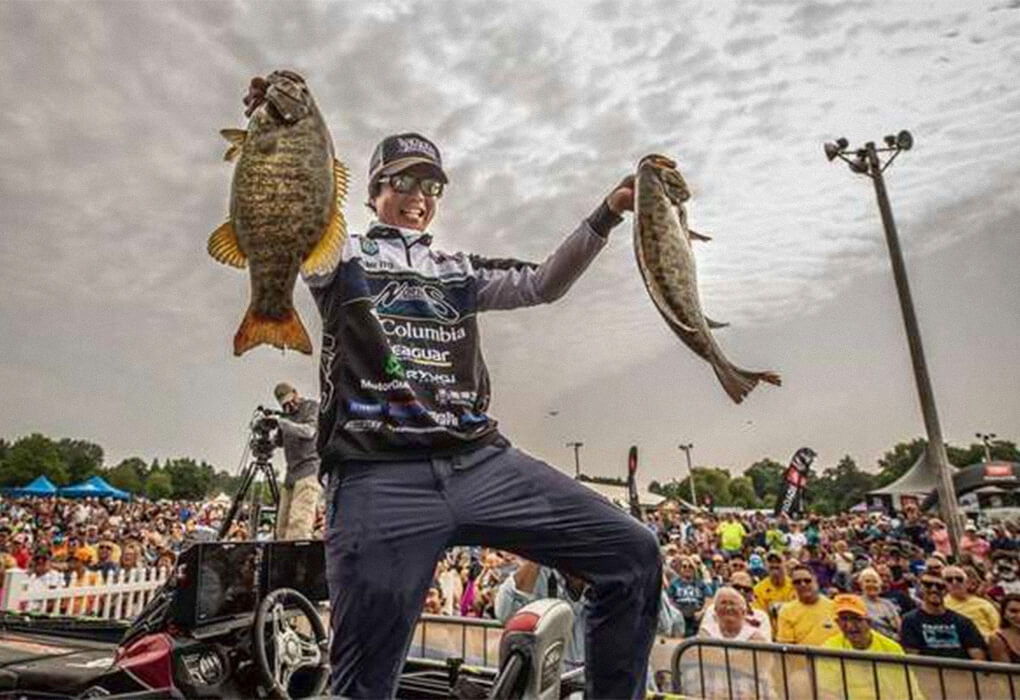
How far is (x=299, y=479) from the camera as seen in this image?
7348mm

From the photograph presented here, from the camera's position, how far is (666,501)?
144 ft

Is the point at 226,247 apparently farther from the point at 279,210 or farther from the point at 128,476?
the point at 128,476

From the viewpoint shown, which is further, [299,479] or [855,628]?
[299,479]

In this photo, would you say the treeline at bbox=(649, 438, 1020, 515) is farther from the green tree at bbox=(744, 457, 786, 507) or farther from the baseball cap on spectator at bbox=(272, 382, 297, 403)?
the baseball cap on spectator at bbox=(272, 382, 297, 403)

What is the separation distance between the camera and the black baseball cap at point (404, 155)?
98.9 inches

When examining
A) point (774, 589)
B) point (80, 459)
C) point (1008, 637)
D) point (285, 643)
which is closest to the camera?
point (285, 643)

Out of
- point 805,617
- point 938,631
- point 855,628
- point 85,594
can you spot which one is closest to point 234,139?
point 855,628

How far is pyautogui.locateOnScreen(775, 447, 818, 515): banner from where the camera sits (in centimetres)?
1684

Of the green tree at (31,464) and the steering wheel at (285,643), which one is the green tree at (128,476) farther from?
the steering wheel at (285,643)

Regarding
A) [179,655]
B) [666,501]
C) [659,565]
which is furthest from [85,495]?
[659,565]

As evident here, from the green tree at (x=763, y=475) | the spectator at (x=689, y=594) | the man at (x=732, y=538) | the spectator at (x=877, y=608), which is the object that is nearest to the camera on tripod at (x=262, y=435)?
the spectator at (x=689, y=594)

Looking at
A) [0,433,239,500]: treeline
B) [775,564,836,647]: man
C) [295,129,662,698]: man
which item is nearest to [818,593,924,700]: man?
[775,564,836,647]: man

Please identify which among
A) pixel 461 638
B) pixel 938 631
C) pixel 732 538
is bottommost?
pixel 938 631

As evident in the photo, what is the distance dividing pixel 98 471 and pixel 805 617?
99971mm
